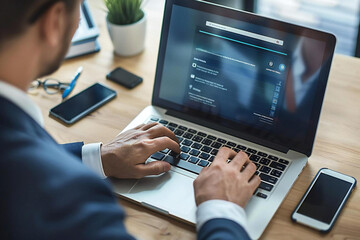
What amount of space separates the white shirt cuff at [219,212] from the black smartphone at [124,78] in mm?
622

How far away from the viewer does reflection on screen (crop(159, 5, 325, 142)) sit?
1.17m

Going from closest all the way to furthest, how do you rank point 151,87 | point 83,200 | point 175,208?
point 83,200 → point 175,208 → point 151,87

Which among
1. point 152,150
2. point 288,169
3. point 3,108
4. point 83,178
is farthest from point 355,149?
point 3,108

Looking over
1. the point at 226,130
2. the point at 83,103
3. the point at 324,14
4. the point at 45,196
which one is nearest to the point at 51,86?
the point at 83,103

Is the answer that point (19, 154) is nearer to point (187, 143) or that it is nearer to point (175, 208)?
point (175, 208)

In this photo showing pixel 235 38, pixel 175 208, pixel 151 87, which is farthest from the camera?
pixel 151 87

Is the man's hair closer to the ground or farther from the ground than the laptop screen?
farther from the ground

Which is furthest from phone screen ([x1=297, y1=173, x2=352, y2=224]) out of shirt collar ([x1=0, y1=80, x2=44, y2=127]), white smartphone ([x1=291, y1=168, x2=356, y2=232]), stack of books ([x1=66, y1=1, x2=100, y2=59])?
stack of books ([x1=66, y1=1, x2=100, y2=59])

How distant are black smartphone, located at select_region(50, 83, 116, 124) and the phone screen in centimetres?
67

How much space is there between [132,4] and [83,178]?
2.94 ft

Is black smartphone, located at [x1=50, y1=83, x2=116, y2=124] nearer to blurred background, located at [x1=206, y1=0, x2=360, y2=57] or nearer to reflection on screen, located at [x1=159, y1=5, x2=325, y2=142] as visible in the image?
reflection on screen, located at [x1=159, y1=5, x2=325, y2=142]

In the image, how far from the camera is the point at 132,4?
1.56 m

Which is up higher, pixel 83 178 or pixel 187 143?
pixel 83 178

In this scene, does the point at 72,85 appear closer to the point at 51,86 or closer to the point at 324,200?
the point at 51,86
